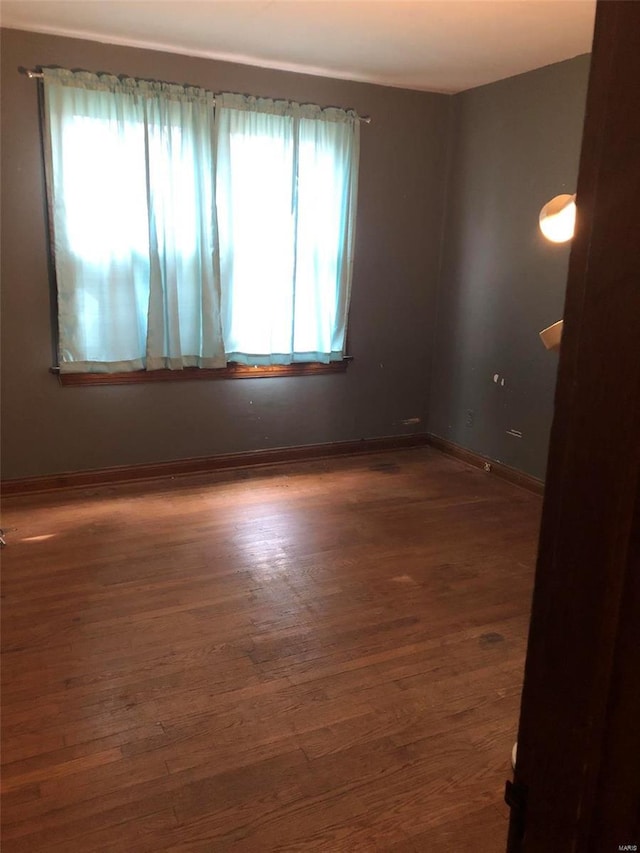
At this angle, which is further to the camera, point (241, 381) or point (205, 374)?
point (241, 381)

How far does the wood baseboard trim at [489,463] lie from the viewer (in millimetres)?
4203

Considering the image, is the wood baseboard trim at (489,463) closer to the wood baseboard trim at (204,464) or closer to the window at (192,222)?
the wood baseboard trim at (204,464)

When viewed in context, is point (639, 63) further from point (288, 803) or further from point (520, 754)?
point (288, 803)

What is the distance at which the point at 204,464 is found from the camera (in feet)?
14.5

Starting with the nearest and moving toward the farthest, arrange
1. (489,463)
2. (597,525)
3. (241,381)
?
(597,525), (241,381), (489,463)

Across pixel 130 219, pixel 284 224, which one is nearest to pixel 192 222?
pixel 130 219

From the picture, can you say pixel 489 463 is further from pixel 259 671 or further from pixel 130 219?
pixel 130 219

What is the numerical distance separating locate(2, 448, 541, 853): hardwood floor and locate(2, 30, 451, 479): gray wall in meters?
0.45

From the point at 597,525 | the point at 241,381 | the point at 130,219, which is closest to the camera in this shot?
the point at 597,525

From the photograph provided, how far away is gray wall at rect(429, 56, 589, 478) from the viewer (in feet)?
12.7

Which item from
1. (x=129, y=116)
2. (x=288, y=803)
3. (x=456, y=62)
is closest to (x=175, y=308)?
(x=129, y=116)

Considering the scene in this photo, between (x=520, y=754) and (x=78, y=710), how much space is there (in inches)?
73.1

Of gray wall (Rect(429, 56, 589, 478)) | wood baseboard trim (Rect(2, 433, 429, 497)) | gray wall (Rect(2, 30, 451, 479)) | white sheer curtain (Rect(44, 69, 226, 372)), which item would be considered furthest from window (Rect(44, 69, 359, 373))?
gray wall (Rect(429, 56, 589, 478))

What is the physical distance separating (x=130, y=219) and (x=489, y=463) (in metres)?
2.77
